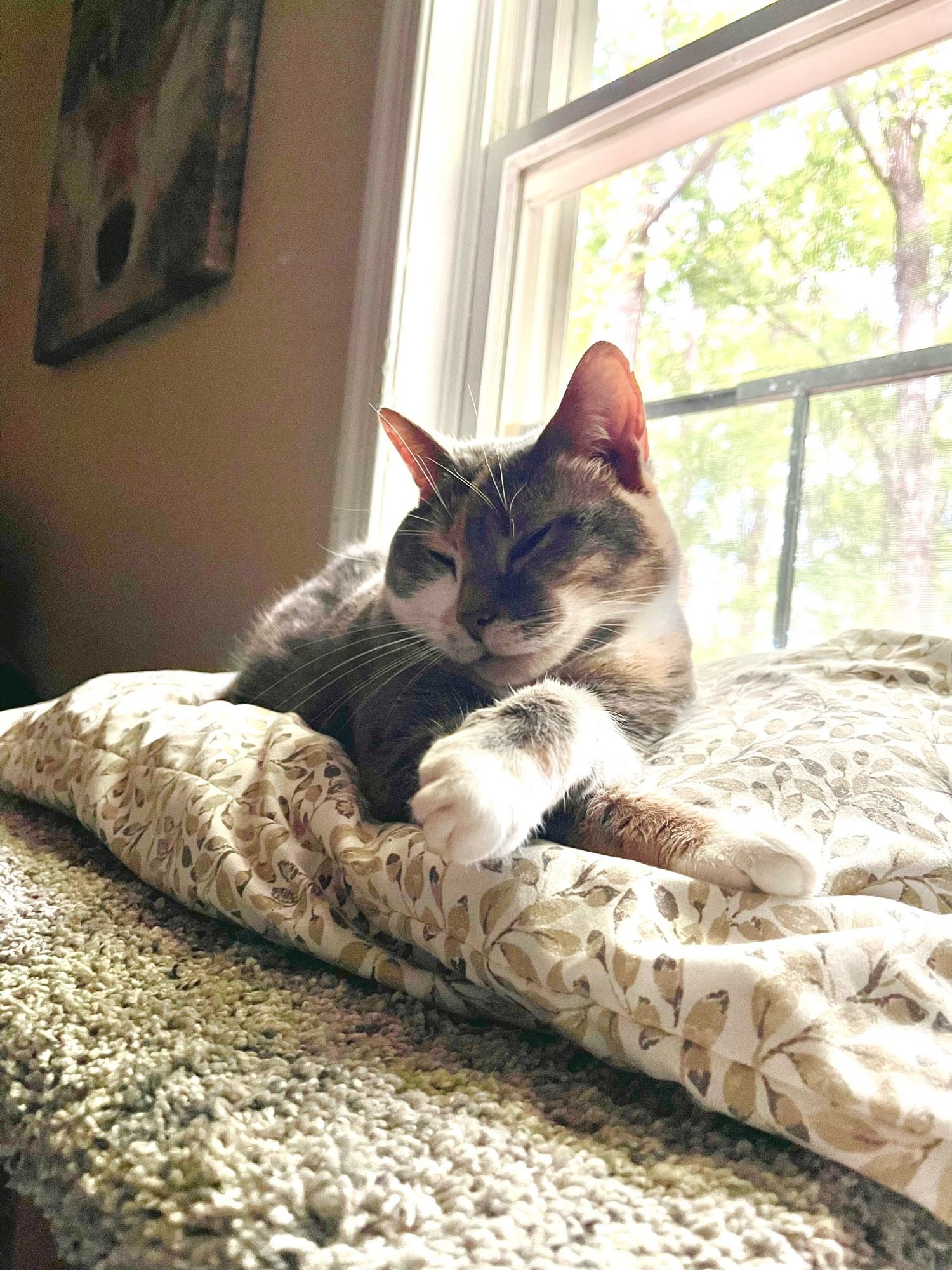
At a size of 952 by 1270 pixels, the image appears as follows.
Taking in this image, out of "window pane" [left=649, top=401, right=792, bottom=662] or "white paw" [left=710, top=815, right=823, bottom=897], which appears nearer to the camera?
"white paw" [left=710, top=815, right=823, bottom=897]

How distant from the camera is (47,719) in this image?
111 cm

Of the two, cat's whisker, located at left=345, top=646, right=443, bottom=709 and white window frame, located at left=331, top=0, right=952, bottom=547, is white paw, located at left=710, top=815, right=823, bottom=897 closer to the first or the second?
cat's whisker, located at left=345, top=646, right=443, bottom=709

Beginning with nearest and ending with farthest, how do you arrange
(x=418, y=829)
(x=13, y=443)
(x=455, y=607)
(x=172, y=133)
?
(x=418, y=829)
(x=455, y=607)
(x=172, y=133)
(x=13, y=443)

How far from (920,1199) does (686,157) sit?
1.32 meters

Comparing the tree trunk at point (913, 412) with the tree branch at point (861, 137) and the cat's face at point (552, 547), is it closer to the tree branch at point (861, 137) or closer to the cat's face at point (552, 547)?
the tree branch at point (861, 137)

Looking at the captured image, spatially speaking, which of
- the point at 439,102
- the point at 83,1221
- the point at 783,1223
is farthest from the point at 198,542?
the point at 783,1223

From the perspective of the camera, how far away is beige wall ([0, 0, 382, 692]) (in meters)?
1.64

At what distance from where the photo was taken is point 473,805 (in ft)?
1.76

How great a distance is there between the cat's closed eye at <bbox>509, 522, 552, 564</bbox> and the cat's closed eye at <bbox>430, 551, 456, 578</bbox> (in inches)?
3.1

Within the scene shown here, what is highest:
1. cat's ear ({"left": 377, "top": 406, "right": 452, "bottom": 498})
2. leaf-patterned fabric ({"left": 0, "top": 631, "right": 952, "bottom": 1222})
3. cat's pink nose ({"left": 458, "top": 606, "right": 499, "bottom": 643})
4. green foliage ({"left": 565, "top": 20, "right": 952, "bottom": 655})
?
green foliage ({"left": 565, "top": 20, "right": 952, "bottom": 655})

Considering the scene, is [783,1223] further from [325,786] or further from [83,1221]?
[325,786]

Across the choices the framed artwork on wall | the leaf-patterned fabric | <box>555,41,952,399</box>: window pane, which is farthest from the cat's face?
the framed artwork on wall

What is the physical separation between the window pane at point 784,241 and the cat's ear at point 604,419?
0.43 metres

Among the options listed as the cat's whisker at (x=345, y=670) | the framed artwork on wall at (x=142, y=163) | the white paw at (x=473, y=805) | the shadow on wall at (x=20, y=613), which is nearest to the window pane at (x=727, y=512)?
the cat's whisker at (x=345, y=670)
